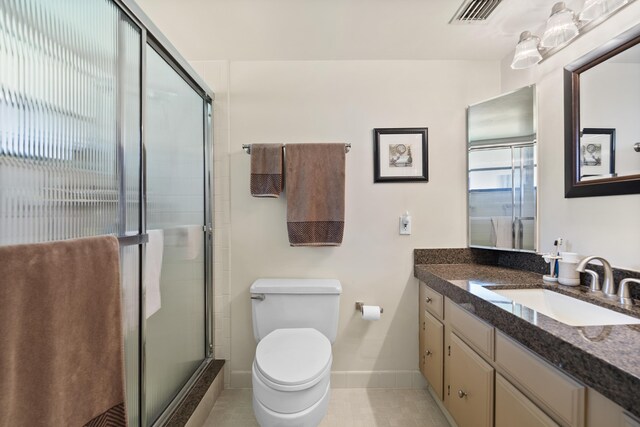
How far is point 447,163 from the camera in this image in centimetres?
183

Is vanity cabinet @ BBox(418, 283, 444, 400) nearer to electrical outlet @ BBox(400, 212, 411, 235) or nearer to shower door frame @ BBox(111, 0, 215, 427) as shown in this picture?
electrical outlet @ BBox(400, 212, 411, 235)

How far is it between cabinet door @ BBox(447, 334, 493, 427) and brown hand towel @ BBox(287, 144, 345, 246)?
853 mm

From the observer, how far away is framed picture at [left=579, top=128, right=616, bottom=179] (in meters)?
1.16

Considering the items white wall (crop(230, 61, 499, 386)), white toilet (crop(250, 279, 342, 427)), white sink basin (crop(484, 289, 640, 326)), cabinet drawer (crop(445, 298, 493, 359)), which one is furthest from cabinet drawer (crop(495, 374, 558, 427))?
white wall (crop(230, 61, 499, 386))

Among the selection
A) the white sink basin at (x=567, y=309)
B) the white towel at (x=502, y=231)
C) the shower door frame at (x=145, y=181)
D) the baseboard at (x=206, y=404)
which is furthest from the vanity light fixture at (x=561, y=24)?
the baseboard at (x=206, y=404)

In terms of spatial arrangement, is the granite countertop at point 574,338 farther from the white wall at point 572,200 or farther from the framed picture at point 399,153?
the framed picture at point 399,153

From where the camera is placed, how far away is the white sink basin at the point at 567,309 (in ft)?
3.24

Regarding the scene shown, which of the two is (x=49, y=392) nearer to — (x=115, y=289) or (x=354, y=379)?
(x=115, y=289)

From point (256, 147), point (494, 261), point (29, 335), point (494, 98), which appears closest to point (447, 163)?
point (494, 98)

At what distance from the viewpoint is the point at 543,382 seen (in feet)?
2.68

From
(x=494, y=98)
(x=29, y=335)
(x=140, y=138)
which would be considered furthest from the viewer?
(x=494, y=98)

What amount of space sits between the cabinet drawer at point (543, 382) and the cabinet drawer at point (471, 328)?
56 mm

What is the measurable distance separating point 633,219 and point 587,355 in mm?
816

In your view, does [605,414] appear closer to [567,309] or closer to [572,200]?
[567,309]
